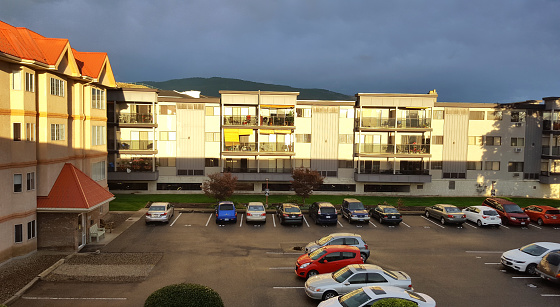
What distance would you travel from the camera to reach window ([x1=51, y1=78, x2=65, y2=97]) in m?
23.2

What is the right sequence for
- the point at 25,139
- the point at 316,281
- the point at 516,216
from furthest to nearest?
the point at 516,216, the point at 25,139, the point at 316,281

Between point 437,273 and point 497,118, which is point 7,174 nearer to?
point 437,273

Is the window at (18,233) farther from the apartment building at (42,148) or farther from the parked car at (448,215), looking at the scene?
the parked car at (448,215)

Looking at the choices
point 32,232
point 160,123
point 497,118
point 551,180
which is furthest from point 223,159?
point 551,180

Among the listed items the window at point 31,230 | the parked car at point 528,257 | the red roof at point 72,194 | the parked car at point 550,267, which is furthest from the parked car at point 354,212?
the window at point 31,230

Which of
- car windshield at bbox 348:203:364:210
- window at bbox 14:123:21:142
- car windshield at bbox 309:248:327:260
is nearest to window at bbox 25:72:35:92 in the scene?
window at bbox 14:123:21:142

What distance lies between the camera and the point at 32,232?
21969 millimetres

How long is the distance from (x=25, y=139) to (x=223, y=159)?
73.7ft

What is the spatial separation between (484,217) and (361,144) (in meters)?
15.9

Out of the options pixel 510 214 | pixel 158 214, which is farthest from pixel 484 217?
pixel 158 214

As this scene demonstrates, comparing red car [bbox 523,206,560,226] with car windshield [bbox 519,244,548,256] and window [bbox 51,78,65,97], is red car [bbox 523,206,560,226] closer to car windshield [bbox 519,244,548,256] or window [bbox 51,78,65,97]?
car windshield [bbox 519,244,548,256]

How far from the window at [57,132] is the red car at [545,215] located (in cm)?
3774

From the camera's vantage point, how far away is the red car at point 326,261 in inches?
702

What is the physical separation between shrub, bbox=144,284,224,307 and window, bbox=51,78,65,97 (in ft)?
57.9
